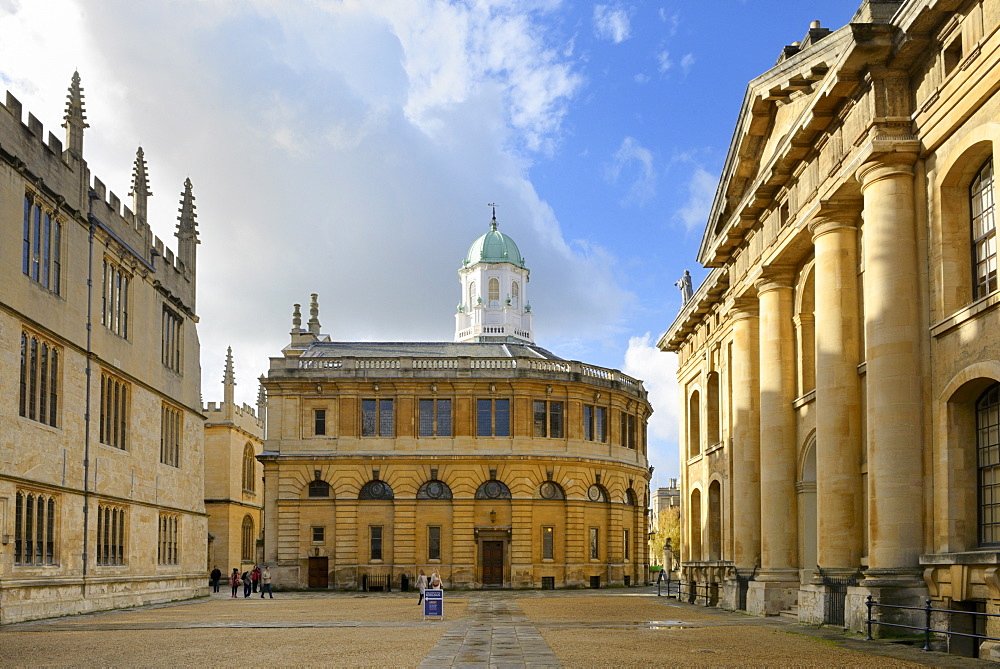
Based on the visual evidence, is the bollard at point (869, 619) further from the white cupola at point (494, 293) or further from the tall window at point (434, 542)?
the white cupola at point (494, 293)

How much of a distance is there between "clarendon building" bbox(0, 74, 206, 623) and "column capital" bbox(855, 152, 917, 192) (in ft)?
68.8

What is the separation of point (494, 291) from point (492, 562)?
1571 inches

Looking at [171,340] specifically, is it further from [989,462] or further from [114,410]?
[989,462]

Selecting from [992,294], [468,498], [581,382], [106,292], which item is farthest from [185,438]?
[992,294]

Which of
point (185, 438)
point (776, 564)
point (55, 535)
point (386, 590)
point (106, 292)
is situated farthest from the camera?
point (386, 590)

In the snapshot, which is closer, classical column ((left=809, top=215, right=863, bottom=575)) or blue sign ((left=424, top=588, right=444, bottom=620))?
classical column ((left=809, top=215, right=863, bottom=575))

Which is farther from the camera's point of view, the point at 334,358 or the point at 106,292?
the point at 334,358

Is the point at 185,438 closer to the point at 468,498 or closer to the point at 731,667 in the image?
the point at 468,498

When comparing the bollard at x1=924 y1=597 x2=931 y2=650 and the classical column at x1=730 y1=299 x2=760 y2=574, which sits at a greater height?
the classical column at x1=730 y1=299 x2=760 y2=574

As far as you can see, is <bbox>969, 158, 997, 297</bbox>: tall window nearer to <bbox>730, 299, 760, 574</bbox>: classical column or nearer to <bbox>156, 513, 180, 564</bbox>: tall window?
<bbox>730, 299, 760, 574</bbox>: classical column

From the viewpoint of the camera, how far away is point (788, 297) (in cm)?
3042

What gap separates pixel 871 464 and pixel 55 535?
23.3 metres

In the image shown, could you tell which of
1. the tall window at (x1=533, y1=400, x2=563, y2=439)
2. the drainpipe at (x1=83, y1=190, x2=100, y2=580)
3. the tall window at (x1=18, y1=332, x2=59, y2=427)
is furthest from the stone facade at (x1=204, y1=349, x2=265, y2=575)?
the tall window at (x1=18, y1=332, x2=59, y2=427)

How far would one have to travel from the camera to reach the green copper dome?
98.5 meters
